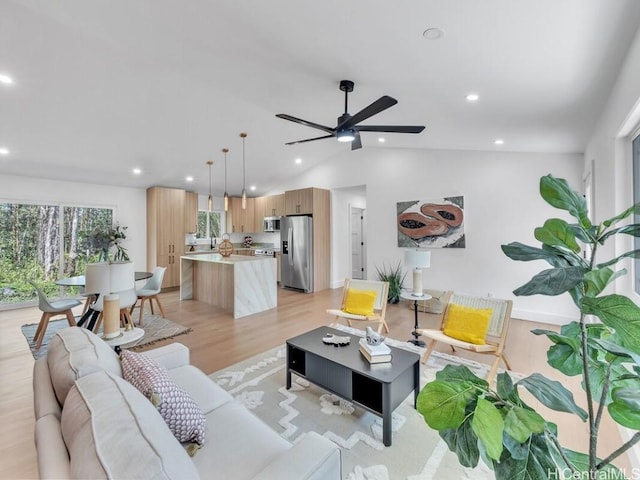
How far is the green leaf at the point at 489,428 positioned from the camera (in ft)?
1.96

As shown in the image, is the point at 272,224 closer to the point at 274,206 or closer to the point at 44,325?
the point at 274,206

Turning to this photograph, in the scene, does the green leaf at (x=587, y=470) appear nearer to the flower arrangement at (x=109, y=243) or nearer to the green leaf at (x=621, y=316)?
the green leaf at (x=621, y=316)

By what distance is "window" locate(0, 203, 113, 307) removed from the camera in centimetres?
515

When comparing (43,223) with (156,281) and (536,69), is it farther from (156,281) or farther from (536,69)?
(536,69)

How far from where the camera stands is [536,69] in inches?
81.7

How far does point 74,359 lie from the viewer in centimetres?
131

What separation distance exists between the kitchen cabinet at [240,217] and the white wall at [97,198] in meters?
2.22

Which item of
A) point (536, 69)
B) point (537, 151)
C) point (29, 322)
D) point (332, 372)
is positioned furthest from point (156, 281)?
point (537, 151)

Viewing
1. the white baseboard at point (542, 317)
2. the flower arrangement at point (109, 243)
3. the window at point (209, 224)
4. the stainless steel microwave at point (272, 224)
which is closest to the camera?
the white baseboard at point (542, 317)

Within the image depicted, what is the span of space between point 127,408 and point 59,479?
201 millimetres

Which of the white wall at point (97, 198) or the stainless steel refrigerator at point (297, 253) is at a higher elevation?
the white wall at point (97, 198)

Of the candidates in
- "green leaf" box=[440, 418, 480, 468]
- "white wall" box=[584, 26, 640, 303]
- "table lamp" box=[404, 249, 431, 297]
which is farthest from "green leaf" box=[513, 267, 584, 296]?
"table lamp" box=[404, 249, 431, 297]

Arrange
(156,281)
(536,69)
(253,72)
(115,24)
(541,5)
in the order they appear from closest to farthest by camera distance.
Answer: (541,5), (536,69), (115,24), (253,72), (156,281)

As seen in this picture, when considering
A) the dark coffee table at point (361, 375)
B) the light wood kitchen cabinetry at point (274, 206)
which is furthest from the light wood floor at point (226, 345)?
the light wood kitchen cabinetry at point (274, 206)
